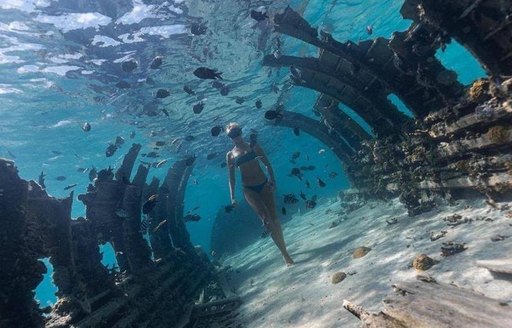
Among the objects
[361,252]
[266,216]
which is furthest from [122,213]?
[361,252]

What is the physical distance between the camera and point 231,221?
1058 inches

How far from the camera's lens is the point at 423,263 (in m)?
5.14

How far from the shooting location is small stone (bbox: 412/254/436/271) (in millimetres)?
5107

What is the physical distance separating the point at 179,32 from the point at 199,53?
242cm

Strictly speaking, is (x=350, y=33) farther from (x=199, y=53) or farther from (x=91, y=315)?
(x=91, y=315)

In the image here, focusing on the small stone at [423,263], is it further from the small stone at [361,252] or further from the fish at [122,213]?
the fish at [122,213]

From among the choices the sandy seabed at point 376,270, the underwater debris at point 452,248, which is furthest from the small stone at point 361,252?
the underwater debris at point 452,248

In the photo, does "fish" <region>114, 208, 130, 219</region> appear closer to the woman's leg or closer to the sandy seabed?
the woman's leg

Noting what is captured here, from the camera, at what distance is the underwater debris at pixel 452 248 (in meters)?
5.11

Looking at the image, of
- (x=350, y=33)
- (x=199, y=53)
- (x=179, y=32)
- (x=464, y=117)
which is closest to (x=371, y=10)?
(x=350, y=33)

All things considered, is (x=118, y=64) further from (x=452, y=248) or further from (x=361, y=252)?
(x=452, y=248)

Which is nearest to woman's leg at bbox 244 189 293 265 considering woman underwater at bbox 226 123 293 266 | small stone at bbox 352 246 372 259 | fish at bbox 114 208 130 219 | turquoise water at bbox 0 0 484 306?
woman underwater at bbox 226 123 293 266

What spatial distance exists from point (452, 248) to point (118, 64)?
1648cm

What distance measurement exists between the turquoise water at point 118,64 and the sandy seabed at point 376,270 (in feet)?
22.9
